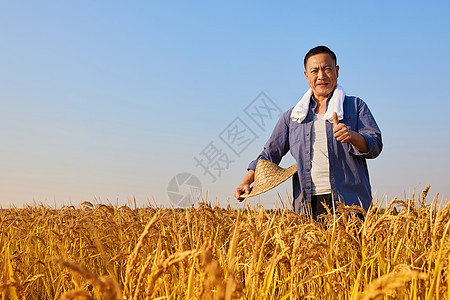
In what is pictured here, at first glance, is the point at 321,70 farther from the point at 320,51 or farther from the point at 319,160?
the point at 319,160

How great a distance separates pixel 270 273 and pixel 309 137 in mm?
2684

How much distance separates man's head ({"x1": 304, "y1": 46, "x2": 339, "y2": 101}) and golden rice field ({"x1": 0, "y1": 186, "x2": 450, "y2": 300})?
4.99 ft

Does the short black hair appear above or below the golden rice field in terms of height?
above

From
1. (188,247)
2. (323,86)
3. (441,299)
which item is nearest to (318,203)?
(323,86)

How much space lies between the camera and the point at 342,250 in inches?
80.9

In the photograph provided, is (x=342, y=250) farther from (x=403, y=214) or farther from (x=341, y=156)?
(x=341, y=156)

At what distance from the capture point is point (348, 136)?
118 inches

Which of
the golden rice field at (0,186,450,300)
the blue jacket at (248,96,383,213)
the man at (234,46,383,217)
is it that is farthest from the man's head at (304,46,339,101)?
the golden rice field at (0,186,450,300)

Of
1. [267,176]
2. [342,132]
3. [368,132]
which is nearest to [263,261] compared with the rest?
[342,132]

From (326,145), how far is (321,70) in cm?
74

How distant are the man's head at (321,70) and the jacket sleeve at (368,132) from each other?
38 centimetres

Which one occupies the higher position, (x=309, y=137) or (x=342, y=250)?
(x=309, y=137)

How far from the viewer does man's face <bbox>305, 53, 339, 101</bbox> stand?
374cm

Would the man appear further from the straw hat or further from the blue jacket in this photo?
the straw hat
